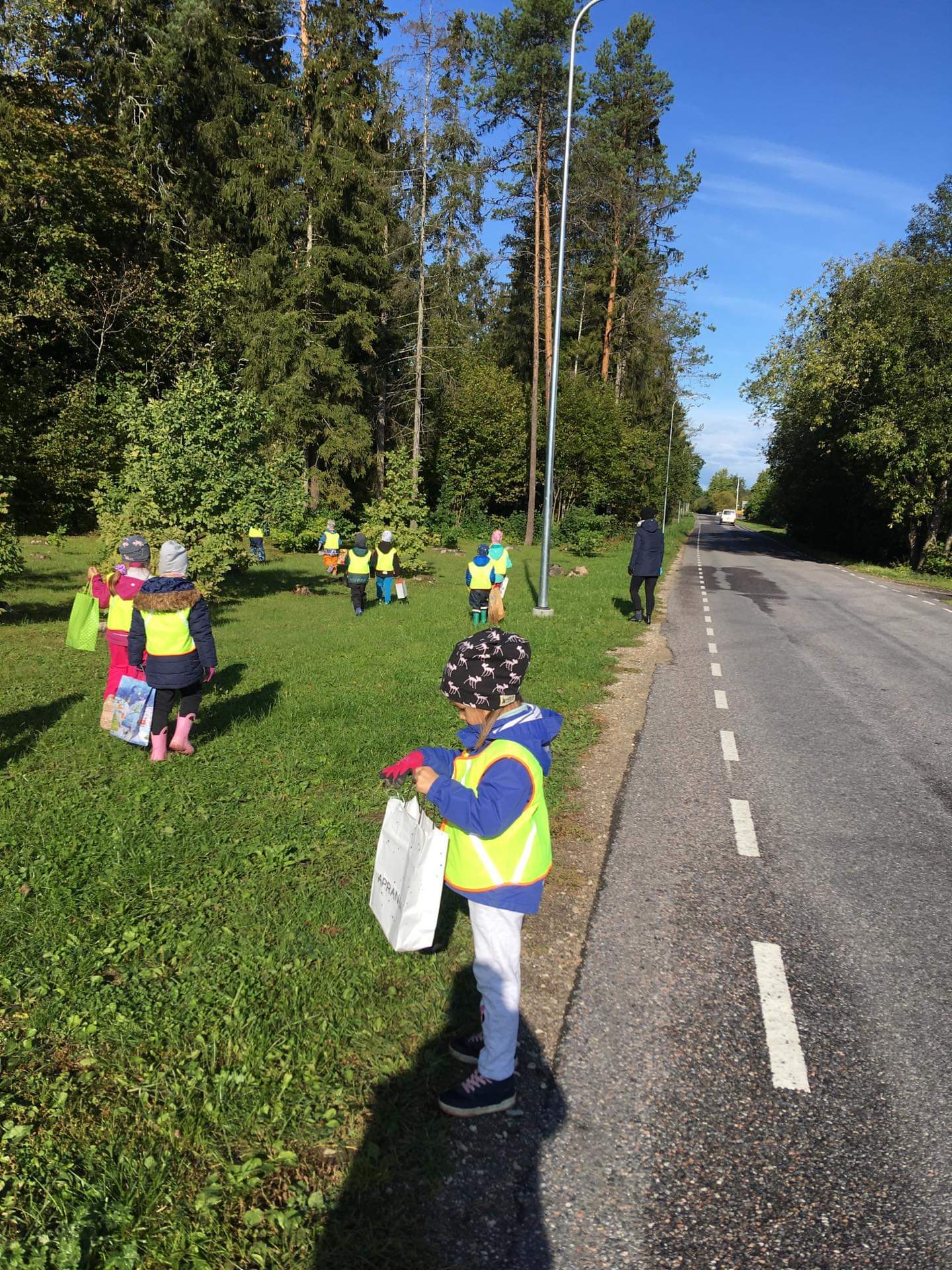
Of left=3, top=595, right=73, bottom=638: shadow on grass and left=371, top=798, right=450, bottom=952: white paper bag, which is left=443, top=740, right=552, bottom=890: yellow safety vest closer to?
left=371, top=798, right=450, bottom=952: white paper bag

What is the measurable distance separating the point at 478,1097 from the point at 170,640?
14.4ft

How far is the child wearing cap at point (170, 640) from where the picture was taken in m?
6.07

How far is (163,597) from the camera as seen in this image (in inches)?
236

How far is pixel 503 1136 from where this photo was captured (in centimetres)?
284

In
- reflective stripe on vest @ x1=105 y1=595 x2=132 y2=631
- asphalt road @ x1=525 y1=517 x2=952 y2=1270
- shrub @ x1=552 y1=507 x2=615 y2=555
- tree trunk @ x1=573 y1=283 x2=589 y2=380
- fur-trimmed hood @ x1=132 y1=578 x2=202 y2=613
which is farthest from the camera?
tree trunk @ x1=573 y1=283 x2=589 y2=380

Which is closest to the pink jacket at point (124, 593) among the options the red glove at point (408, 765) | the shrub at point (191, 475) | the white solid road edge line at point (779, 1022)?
the red glove at point (408, 765)

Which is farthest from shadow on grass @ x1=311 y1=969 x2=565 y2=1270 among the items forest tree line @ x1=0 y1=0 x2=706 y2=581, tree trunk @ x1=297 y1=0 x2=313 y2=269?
tree trunk @ x1=297 y1=0 x2=313 y2=269

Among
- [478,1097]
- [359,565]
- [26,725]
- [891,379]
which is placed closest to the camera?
[478,1097]

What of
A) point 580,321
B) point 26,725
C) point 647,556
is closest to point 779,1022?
point 26,725

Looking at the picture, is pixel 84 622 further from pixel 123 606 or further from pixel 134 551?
pixel 134 551

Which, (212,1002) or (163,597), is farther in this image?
(163,597)

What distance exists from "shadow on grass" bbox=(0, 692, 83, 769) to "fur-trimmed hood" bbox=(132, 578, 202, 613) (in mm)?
1827

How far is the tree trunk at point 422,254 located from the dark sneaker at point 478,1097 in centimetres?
2559

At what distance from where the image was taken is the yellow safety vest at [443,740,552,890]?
2.79 metres
